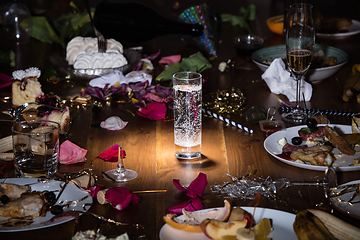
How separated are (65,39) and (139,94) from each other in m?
1.07

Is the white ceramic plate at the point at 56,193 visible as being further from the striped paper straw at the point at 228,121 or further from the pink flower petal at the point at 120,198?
the striped paper straw at the point at 228,121

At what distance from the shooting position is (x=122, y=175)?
3.43 ft

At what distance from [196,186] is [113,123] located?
0.49m

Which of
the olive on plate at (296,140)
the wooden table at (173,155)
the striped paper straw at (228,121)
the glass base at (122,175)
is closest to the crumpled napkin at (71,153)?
the wooden table at (173,155)

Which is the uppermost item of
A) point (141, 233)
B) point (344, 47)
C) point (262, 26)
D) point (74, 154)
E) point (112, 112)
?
point (262, 26)

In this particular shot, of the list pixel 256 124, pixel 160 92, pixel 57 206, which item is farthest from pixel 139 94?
pixel 57 206

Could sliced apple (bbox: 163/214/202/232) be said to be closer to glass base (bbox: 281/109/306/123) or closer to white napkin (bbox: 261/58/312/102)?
glass base (bbox: 281/109/306/123)

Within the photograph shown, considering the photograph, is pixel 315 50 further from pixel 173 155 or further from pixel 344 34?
pixel 173 155

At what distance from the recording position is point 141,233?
0.82 meters

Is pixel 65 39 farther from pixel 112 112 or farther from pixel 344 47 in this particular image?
pixel 344 47

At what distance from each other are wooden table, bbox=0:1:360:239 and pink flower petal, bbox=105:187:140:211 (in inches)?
0.5

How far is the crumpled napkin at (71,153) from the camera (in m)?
1.12

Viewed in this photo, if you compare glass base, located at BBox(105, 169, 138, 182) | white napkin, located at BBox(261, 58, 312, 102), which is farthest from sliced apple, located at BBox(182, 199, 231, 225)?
white napkin, located at BBox(261, 58, 312, 102)

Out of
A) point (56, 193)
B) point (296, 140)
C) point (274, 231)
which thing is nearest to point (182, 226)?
point (274, 231)
